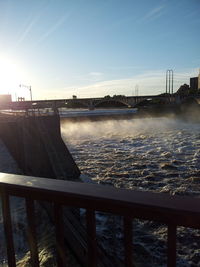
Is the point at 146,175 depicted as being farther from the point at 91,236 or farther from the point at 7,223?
the point at 91,236

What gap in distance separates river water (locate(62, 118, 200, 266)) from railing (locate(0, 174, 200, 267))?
494 cm

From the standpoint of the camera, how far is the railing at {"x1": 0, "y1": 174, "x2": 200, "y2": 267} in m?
1.15

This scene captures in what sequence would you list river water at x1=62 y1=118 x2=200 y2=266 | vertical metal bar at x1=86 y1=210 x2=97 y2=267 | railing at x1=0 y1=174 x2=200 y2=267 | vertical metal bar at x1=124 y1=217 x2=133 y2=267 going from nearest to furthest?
railing at x1=0 y1=174 x2=200 y2=267
vertical metal bar at x1=124 y1=217 x2=133 y2=267
vertical metal bar at x1=86 y1=210 x2=97 y2=267
river water at x1=62 y1=118 x2=200 y2=266

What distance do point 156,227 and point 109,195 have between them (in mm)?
6698

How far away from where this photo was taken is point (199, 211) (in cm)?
110

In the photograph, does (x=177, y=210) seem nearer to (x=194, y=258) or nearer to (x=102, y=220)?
(x=194, y=258)

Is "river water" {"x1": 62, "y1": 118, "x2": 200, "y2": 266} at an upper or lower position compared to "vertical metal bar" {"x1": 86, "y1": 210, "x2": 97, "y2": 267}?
lower

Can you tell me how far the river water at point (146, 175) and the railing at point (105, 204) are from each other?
494 cm

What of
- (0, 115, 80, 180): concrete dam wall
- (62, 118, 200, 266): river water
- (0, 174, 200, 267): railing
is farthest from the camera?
(0, 115, 80, 180): concrete dam wall

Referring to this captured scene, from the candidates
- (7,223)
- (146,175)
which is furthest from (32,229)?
(146,175)


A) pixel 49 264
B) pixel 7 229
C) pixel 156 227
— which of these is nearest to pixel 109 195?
pixel 7 229

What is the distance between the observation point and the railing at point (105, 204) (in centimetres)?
115

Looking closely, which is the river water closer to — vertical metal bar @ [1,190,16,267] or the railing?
vertical metal bar @ [1,190,16,267]

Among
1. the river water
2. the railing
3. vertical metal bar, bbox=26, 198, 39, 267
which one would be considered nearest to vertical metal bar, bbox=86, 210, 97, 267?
the railing
